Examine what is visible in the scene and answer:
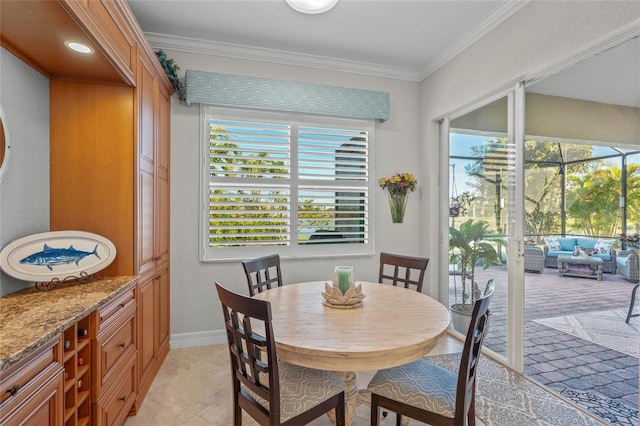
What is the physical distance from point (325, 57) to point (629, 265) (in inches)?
122

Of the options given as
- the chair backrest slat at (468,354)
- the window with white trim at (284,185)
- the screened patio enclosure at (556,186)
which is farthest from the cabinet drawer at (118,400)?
the screened patio enclosure at (556,186)

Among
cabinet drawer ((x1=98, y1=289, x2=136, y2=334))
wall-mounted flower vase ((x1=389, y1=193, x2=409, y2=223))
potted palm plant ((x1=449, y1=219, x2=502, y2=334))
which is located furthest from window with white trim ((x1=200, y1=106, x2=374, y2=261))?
cabinet drawer ((x1=98, y1=289, x2=136, y2=334))

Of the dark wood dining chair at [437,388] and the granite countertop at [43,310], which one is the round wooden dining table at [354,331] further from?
the granite countertop at [43,310]

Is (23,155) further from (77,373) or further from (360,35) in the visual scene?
(360,35)

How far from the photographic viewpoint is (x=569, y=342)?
2682 mm

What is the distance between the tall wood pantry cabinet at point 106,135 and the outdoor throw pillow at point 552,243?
120 inches

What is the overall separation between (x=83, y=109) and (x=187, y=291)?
1.85 meters

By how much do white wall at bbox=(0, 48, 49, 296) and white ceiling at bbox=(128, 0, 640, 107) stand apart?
122 centimetres

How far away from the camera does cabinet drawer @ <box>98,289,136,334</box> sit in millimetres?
1598

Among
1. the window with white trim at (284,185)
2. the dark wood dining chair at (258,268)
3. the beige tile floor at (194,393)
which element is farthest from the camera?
the window with white trim at (284,185)

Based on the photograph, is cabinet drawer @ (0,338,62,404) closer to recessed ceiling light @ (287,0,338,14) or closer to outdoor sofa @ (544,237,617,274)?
recessed ceiling light @ (287,0,338,14)

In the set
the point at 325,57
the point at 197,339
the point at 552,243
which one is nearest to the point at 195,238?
the point at 197,339

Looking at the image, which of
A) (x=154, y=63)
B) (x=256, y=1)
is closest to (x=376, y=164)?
(x=256, y=1)

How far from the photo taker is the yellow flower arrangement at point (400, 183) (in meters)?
3.62
